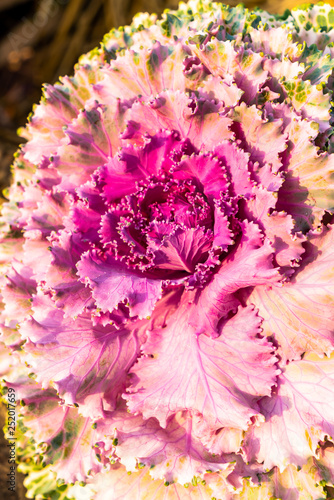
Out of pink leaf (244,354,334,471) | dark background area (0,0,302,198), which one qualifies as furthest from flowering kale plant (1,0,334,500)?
dark background area (0,0,302,198)

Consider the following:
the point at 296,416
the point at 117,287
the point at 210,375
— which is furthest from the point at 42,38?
the point at 296,416

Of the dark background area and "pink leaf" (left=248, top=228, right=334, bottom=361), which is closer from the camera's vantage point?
"pink leaf" (left=248, top=228, right=334, bottom=361)

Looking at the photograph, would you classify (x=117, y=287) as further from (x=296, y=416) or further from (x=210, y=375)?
(x=296, y=416)

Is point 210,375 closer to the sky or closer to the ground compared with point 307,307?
closer to the ground

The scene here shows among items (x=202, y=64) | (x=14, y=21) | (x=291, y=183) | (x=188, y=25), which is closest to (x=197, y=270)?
(x=291, y=183)

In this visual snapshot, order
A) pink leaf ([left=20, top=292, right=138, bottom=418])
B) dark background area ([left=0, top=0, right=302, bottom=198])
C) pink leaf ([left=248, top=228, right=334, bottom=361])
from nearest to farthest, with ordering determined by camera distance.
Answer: pink leaf ([left=248, top=228, right=334, bottom=361]) < pink leaf ([left=20, top=292, right=138, bottom=418]) < dark background area ([left=0, top=0, right=302, bottom=198])

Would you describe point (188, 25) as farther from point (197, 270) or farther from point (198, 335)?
point (198, 335)

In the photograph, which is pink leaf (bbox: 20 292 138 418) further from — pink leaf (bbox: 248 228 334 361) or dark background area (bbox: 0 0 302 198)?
dark background area (bbox: 0 0 302 198)

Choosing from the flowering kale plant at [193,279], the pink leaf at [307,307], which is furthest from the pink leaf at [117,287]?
the pink leaf at [307,307]

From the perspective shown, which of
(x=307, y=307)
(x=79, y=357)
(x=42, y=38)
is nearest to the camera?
(x=307, y=307)
